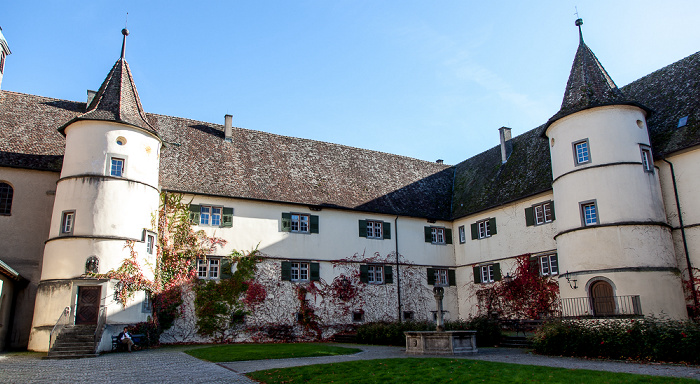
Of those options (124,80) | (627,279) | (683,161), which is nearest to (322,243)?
(124,80)

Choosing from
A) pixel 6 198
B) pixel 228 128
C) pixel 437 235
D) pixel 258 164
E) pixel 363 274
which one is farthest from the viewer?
pixel 437 235

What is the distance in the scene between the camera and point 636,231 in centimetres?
1980

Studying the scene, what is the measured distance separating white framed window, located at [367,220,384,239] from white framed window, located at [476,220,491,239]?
5.28 metres

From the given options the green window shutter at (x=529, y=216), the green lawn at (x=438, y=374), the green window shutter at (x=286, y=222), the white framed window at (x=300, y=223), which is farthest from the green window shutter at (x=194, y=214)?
the green window shutter at (x=529, y=216)

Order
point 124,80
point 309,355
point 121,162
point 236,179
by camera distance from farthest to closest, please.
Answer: point 236,179, point 124,80, point 121,162, point 309,355

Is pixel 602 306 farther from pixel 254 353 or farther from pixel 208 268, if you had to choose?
pixel 208 268

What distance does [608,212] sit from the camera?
2038 centimetres

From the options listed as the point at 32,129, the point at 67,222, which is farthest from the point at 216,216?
the point at 32,129

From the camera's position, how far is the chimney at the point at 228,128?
28.8 metres

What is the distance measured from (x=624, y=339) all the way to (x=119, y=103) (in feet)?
68.1

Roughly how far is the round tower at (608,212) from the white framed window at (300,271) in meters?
11.7

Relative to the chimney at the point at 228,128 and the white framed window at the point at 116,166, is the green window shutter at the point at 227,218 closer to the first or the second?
the white framed window at the point at 116,166

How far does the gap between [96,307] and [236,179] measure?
8.81 metres

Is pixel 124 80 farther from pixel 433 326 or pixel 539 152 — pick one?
pixel 539 152
